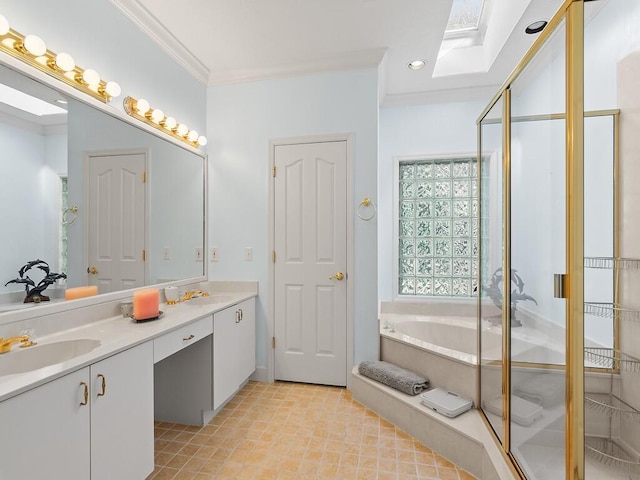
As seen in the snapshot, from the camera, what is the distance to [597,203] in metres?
1.29

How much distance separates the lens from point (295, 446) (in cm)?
195

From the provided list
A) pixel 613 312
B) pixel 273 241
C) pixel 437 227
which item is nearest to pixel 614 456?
Result: pixel 613 312

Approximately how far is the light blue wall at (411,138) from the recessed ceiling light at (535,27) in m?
0.89

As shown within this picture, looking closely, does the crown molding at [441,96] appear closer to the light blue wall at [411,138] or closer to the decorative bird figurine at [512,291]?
the light blue wall at [411,138]

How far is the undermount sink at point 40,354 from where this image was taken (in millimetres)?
1253

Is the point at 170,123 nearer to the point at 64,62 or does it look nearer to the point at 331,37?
the point at 64,62

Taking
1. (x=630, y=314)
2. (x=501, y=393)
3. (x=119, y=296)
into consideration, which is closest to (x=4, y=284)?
(x=119, y=296)

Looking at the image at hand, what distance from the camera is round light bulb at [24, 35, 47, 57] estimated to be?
4.70 feet

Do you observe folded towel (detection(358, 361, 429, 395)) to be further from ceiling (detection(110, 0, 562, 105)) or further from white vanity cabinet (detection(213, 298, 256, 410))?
ceiling (detection(110, 0, 562, 105))

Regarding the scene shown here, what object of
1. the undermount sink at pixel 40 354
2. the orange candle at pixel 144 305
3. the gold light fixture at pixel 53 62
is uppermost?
the gold light fixture at pixel 53 62

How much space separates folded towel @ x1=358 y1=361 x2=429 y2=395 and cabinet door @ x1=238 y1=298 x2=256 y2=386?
884 millimetres

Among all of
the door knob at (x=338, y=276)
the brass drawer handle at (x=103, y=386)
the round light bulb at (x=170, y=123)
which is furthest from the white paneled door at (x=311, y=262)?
the brass drawer handle at (x=103, y=386)

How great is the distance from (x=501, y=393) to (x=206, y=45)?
299 cm

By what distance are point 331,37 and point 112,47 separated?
56.5 inches
